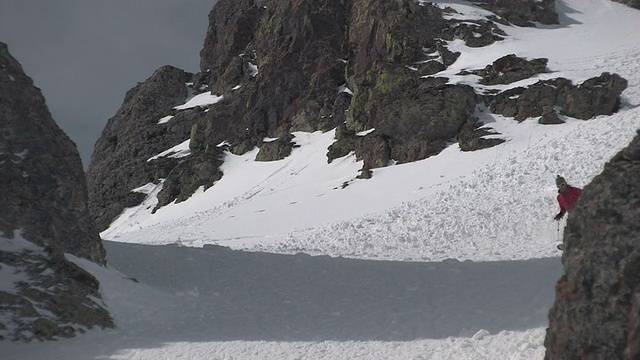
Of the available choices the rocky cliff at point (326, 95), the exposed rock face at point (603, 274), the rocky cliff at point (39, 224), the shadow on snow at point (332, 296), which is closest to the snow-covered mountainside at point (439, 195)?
the rocky cliff at point (326, 95)

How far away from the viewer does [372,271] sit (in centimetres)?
1215

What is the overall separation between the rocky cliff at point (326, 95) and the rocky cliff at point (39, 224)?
80.2ft

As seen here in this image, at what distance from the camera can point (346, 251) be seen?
17.6 metres

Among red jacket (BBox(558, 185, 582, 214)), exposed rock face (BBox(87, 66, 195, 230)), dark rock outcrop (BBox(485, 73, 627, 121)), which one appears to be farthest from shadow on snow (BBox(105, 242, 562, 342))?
exposed rock face (BBox(87, 66, 195, 230))

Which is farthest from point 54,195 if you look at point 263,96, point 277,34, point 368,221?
point 277,34

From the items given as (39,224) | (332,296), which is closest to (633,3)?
(332,296)

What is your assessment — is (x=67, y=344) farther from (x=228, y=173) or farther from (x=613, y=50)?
(x=613, y=50)

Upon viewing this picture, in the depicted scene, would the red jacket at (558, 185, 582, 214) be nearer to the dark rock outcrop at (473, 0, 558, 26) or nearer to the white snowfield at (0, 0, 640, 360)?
the white snowfield at (0, 0, 640, 360)

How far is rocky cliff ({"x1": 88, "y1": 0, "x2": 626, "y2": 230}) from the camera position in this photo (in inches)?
1574

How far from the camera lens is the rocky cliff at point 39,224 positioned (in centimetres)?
896

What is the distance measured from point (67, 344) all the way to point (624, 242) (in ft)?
23.9

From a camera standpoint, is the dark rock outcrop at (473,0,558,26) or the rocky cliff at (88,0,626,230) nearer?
the rocky cliff at (88,0,626,230)

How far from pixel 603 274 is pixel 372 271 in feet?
25.6

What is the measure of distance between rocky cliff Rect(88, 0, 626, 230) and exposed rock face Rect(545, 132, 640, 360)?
2979 cm
